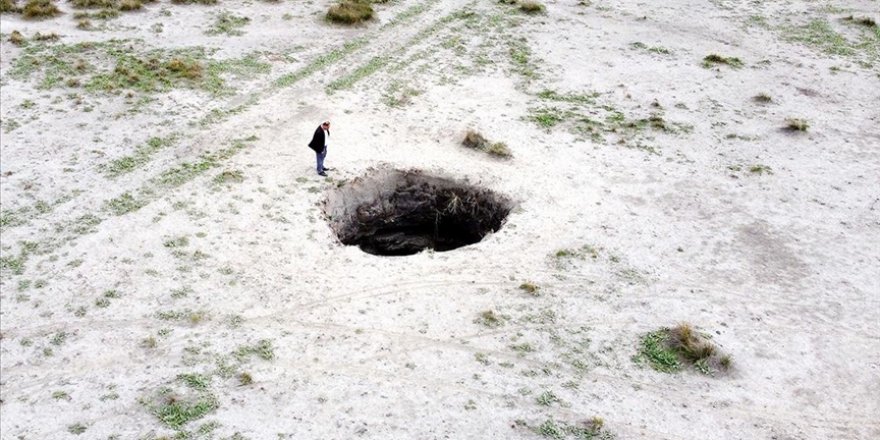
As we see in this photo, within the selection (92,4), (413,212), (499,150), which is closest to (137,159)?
(413,212)

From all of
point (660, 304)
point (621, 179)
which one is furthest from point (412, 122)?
point (660, 304)

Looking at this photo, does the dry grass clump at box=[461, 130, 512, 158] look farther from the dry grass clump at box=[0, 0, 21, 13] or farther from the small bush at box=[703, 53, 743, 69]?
the dry grass clump at box=[0, 0, 21, 13]

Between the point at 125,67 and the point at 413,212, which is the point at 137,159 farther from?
the point at 413,212

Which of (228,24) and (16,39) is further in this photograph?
(228,24)

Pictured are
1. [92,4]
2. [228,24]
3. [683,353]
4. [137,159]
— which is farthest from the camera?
[92,4]

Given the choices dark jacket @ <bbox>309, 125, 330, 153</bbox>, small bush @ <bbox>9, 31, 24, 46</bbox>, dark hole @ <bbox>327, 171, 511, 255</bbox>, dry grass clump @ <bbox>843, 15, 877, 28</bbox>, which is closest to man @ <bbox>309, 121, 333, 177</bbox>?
dark jacket @ <bbox>309, 125, 330, 153</bbox>

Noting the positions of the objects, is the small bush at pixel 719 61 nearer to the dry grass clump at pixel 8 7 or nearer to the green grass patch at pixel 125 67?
the green grass patch at pixel 125 67

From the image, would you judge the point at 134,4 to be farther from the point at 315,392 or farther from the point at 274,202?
the point at 315,392
